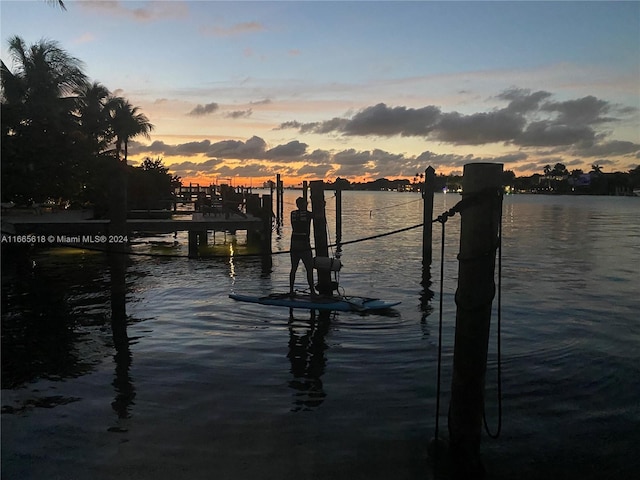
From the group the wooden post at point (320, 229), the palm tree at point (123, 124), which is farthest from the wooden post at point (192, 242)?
the palm tree at point (123, 124)

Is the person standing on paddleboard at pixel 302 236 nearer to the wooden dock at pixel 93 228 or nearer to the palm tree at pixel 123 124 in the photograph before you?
the wooden dock at pixel 93 228

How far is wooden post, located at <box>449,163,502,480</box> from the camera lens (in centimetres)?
506

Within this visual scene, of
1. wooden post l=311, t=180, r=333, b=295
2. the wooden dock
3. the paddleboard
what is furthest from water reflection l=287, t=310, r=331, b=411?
the wooden dock

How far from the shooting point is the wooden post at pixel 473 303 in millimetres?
5062

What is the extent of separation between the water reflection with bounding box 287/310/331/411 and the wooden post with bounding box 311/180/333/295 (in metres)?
1.62

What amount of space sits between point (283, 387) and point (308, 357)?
4.84 ft

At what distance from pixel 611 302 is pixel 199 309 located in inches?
438

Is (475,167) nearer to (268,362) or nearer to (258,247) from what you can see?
(268,362)

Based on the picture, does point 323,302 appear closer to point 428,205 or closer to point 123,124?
point 428,205

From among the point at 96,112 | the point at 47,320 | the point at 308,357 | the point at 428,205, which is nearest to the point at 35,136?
the point at 47,320

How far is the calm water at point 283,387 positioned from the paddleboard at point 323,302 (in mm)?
240

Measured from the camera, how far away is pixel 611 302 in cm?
1525

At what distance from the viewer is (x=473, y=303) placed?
5.15m

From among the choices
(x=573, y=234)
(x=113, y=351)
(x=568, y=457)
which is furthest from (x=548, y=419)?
(x=573, y=234)
